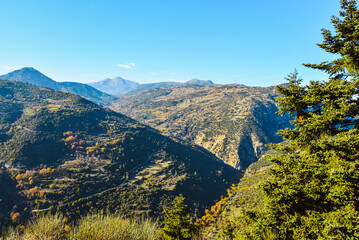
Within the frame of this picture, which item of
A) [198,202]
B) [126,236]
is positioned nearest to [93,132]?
[198,202]

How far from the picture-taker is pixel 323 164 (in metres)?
10.6

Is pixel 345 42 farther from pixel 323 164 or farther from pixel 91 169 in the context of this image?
pixel 91 169

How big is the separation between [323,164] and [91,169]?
493 feet

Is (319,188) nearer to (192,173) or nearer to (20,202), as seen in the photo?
(20,202)

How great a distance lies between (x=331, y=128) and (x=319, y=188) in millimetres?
4202

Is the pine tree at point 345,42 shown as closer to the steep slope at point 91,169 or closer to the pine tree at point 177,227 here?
the pine tree at point 177,227

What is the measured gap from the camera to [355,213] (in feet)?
25.2

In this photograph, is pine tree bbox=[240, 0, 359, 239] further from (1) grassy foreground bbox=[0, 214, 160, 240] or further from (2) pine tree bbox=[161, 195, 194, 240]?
(2) pine tree bbox=[161, 195, 194, 240]

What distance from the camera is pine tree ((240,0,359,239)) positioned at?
8375 millimetres

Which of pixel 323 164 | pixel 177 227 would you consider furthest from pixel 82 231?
pixel 177 227

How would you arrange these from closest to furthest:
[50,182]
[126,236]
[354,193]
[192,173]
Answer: [126,236]
[354,193]
[50,182]
[192,173]

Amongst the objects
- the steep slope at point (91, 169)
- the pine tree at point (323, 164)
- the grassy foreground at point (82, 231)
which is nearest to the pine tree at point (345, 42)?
the pine tree at point (323, 164)

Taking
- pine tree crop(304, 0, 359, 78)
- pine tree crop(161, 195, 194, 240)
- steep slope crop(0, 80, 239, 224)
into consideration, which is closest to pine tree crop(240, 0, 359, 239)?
pine tree crop(304, 0, 359, 78)

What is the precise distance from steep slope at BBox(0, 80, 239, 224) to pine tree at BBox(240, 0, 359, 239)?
108092 millimetres
